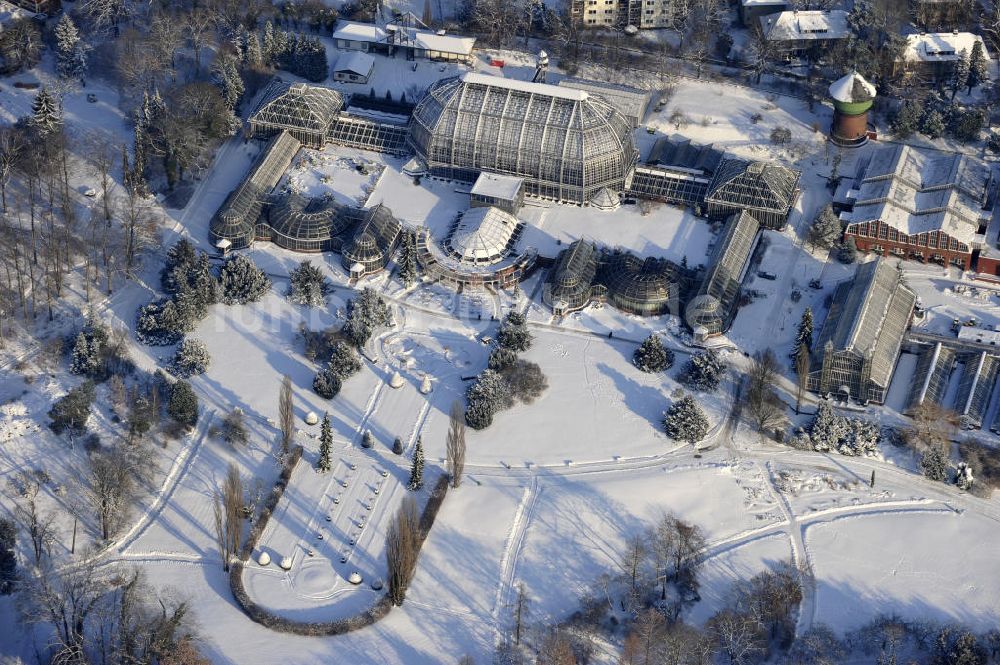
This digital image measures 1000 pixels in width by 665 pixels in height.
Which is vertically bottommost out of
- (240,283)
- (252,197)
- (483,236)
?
(240,283)

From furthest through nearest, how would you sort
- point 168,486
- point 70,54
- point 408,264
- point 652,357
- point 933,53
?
point 933,53 < point 70,54 < point 408,264 < point 652,357 < point 168,486

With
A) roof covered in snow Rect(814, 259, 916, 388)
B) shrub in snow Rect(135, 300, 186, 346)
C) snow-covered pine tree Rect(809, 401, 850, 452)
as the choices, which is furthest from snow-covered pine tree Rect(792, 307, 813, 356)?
shrub in snow Rect(135, 300, 186, 346)

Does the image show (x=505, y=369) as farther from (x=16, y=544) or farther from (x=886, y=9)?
(x=886, y=9)

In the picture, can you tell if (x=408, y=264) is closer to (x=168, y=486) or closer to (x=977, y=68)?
(x=168, y=486)

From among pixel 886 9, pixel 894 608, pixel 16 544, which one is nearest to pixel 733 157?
pixel 886 9

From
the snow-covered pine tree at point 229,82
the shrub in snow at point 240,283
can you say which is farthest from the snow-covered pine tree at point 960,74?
the shrub in snow at point 240,283

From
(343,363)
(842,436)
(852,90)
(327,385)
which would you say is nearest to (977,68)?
(852,90)

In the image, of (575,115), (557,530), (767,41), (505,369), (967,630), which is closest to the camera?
(967,630)
